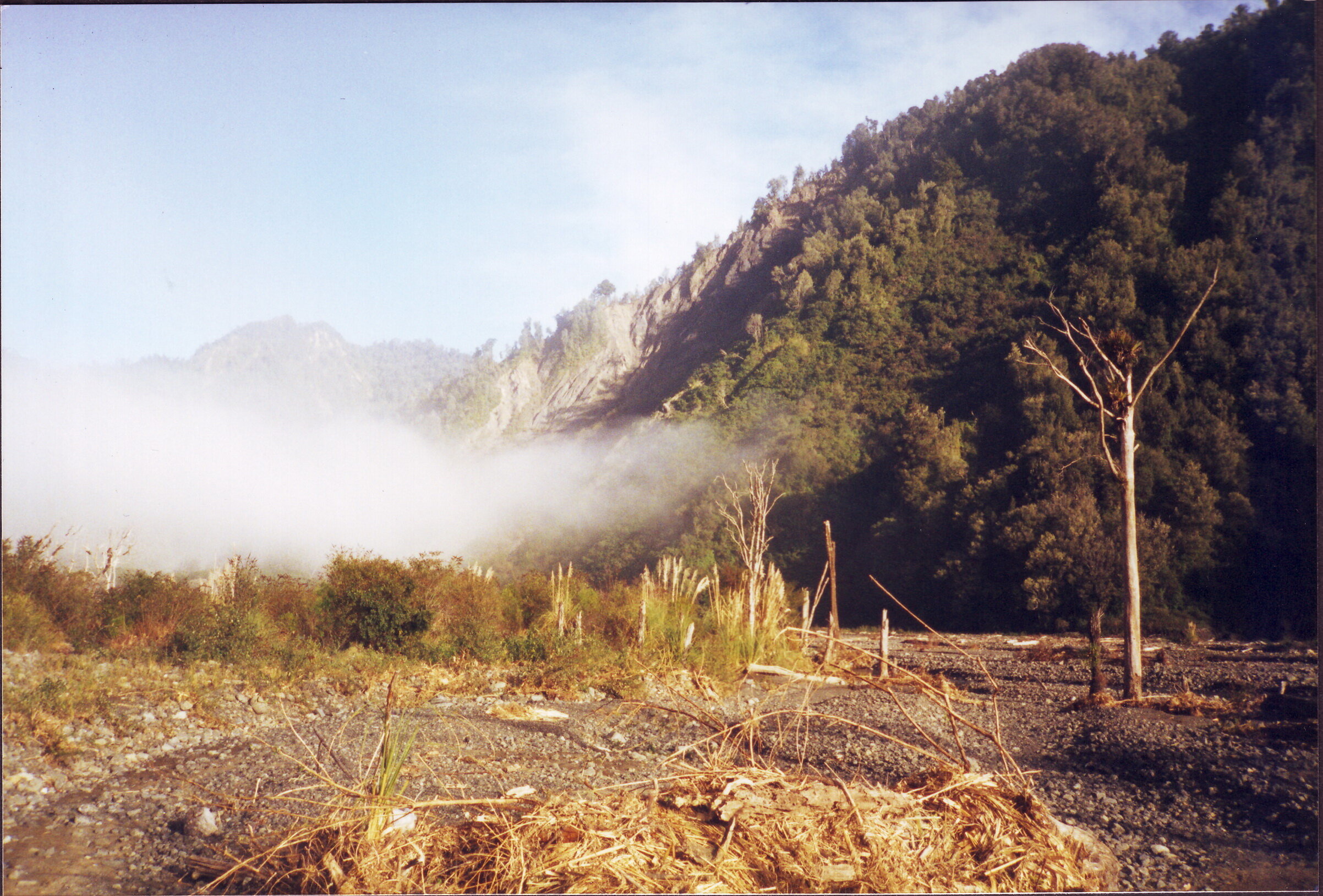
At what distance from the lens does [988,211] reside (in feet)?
37.5

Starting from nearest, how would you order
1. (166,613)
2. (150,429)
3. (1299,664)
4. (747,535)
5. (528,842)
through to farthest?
(528,842) < (166,613) < (1299,664) < (150,429) < (747,535)

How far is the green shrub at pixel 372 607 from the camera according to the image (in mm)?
7309

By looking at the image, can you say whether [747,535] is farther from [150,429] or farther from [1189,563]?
[150,429]

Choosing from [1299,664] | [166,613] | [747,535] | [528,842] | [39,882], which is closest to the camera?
[528,842]

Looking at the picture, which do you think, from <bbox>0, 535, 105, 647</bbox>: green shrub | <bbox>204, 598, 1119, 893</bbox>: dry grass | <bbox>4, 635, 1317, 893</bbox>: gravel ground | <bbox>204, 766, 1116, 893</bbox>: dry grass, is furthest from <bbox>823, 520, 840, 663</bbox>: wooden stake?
<bbox>0, 535, 105, 647</bbox>: green shrub

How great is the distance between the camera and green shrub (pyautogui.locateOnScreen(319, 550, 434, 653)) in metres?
7.31

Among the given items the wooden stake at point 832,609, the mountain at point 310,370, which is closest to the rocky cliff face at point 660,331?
the mountain at point 310,370

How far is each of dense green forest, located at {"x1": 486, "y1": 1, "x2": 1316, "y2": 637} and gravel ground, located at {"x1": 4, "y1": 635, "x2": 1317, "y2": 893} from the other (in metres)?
3.11

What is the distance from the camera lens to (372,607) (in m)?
7.41

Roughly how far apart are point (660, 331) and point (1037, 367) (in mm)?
5935

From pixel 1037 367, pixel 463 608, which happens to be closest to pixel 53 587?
pixel 463 608

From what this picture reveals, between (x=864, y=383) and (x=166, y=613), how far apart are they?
932cm

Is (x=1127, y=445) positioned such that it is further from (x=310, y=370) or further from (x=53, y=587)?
(x=310, y=370)

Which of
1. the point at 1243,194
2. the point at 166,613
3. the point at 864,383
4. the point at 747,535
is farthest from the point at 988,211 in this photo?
the point at 166,613
